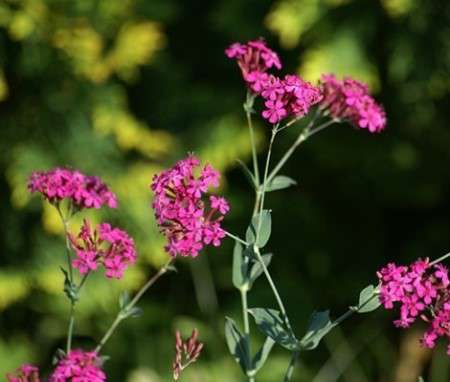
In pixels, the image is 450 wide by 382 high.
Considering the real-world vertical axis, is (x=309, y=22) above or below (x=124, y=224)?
above

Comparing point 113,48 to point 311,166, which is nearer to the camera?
point 113,48

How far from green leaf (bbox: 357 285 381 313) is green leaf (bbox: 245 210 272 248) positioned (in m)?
0.20

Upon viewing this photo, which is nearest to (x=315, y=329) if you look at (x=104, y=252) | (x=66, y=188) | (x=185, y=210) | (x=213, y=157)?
(x=185, y=210)

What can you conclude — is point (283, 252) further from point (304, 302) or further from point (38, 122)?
point (38, 122)

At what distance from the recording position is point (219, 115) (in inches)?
167

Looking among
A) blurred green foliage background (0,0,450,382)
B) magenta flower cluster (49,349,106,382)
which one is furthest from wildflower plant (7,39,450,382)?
blurred green foliage background (0,0,450,382)

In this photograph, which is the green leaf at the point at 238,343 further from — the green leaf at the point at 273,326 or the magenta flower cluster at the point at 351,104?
the magenta flower cluster at the point at 351,104

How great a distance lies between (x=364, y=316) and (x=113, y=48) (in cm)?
169

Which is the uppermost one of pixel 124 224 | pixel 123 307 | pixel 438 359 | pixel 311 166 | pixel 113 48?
pixel 113 48

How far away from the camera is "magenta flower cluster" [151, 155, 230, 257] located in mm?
1620

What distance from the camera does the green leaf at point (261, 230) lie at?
1.71m

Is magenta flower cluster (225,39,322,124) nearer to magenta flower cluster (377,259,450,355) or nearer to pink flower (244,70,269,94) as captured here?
pink flower (244,70,269,94)

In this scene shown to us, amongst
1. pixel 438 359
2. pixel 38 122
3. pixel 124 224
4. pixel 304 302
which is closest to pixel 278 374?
pixel 304 302

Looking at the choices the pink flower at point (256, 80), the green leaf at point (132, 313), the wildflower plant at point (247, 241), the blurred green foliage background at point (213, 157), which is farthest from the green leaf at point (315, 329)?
the blurred green foliage background at point (213, 157)
